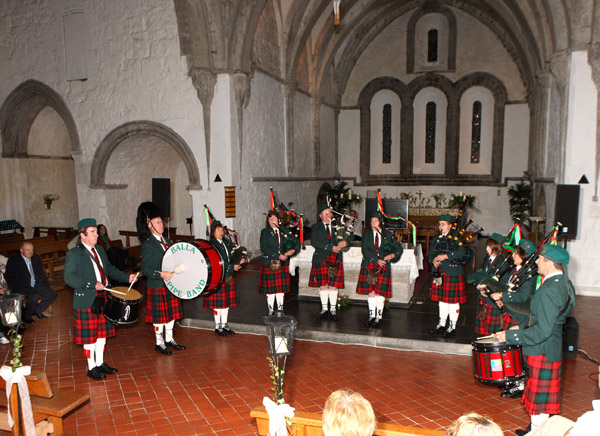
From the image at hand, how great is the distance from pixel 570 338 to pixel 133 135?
472 inches

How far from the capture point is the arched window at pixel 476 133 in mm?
18969

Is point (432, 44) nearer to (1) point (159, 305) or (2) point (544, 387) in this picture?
(1) point (159, 305)

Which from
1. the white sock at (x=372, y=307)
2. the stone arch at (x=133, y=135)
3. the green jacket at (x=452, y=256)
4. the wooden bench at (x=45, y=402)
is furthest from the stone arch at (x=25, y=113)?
the green jacket at (x=452, y=256)

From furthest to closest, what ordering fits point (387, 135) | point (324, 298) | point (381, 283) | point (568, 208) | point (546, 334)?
point (387, 135) < point (568, 208) < point (324, 298) < point (381, 283) < point (546, 334)

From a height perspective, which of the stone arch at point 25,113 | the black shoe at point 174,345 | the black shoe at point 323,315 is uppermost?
the stone arch at point 25,113

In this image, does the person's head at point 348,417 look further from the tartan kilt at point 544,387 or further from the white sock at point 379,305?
the white sock at point 379,305

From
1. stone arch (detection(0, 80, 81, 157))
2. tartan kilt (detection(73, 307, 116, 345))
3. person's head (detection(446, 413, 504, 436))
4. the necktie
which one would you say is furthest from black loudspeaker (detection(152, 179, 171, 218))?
person's head (detection(446, 413, 504, 436))

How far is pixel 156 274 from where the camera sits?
20.3 feet

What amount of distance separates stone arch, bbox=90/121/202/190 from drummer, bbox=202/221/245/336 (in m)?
5.88

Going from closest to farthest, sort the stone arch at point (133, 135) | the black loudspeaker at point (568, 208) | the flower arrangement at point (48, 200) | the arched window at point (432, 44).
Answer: the black loudspeaker at point (568, 208)
the stone arch at point (133, 135)
the flower arrangement at point (48, 200)
the arched window at point (432, 44)

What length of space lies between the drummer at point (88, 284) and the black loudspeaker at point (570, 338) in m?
5.81

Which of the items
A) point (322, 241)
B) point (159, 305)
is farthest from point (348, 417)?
point (322, 241)

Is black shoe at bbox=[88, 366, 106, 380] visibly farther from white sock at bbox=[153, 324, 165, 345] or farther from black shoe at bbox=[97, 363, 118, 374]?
white sock at bbox=[153, 324, 165, 345]

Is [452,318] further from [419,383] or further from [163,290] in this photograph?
[163,290]
